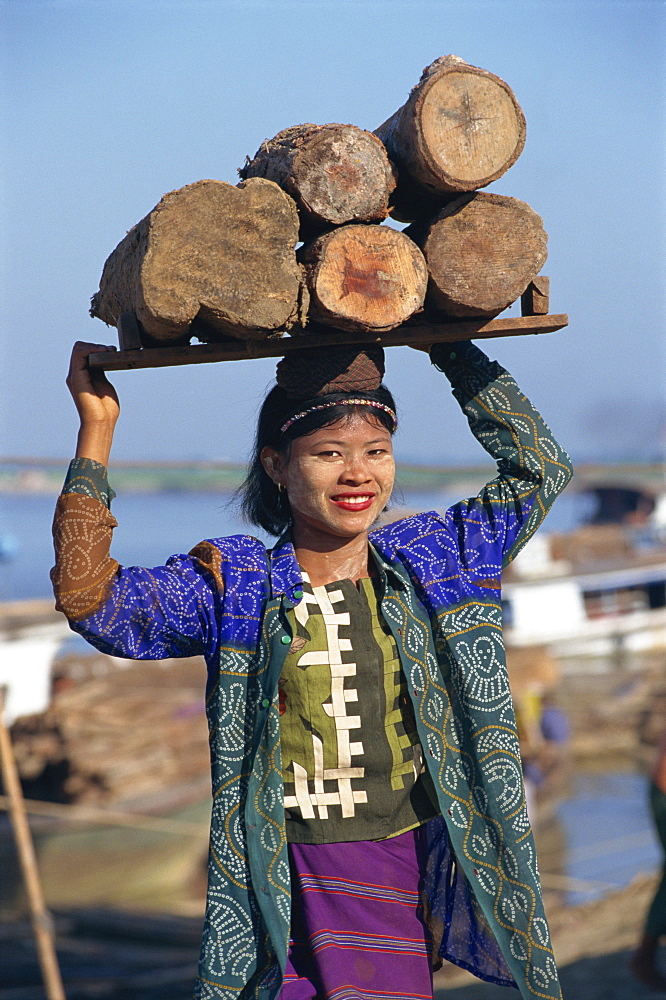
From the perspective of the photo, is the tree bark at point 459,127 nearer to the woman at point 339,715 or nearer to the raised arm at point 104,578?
the woman at point 339,715

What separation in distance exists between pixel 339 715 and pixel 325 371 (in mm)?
701

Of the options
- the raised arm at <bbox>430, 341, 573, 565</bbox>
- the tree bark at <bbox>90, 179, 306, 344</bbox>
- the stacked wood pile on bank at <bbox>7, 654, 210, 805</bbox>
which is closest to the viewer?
the tree bark at <bbox>90, 179, 306, 344</bbox>

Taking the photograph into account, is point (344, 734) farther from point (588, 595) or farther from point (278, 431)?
point (588, 595)

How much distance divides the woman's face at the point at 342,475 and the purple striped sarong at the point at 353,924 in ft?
2.16

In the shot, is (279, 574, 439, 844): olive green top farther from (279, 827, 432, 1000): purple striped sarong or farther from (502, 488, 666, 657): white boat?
(502, 488, 666, 657): white boat

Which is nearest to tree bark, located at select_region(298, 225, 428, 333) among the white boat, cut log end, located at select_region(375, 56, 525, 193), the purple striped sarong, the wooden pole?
cut log end, located at select_region(375, 56, 525, 193)

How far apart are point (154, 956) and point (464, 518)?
16.8ft

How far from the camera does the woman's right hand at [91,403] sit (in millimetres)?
2180

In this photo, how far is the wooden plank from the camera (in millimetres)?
2102

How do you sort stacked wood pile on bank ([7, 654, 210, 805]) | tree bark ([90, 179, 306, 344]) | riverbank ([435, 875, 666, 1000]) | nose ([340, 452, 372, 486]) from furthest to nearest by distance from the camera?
stacked wood pile on bank ([7, 654, 210, 805])
riverbank ([435, 875, 666, 1000])
nose ([340, 452, 372, 486])
tree bark ([90, 179, 306, 344])

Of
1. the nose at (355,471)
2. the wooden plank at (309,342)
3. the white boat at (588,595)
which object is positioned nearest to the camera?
the wooden plank at (309,342)

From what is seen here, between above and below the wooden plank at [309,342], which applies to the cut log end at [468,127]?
above

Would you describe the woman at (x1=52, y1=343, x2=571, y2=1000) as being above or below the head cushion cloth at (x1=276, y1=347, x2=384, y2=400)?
below

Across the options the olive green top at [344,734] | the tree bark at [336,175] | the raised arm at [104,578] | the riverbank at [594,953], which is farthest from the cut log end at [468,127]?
the riverbank at [594,953]
